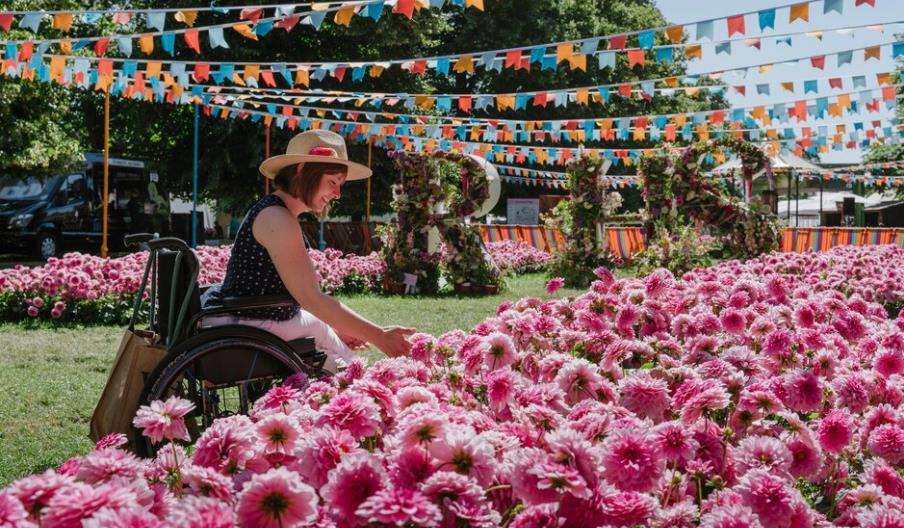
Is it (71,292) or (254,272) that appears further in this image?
(71,292)

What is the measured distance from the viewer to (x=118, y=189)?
2373 cm

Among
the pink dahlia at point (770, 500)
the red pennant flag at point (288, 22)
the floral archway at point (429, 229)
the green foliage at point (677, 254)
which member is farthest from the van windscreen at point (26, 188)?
the pink dahlia at point (770, 500)

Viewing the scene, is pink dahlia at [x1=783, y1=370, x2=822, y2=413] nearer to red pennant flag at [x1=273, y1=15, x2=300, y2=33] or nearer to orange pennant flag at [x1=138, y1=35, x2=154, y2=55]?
red pennant flag at [x1=273, y1=15, x2=300, y2=33]

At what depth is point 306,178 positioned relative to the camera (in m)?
3.93

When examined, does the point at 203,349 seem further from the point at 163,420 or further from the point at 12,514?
the point at 12,514

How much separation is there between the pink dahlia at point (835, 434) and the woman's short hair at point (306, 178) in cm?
241

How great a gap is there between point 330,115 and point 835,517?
18015mm

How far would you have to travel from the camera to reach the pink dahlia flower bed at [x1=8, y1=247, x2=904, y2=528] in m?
1.33

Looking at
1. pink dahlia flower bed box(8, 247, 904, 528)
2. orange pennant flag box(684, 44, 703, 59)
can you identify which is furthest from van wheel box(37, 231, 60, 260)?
pink dahlia flower bed box(8, 247, 904, 528)

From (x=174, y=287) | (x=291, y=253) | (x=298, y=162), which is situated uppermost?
(x=298, y=162)

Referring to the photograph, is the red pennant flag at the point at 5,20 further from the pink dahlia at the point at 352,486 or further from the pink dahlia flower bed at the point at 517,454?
the pink dahlia at the point at 352,486

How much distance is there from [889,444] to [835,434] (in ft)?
0.46

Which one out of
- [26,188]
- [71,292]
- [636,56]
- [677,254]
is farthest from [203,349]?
[26,188]

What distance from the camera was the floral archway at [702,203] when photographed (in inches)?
551
